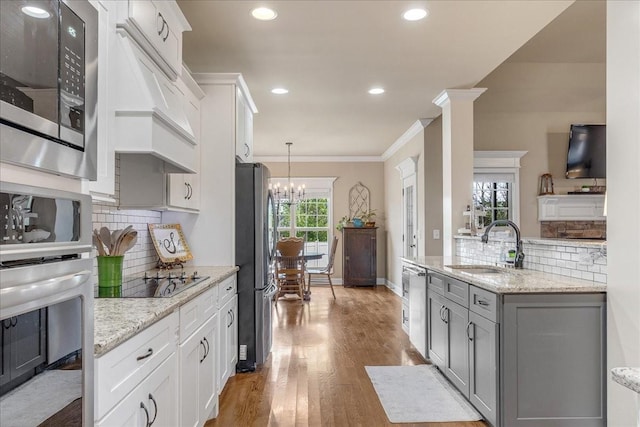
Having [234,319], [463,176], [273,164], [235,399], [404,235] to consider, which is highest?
[273,164]

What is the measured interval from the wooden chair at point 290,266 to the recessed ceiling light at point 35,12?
5.34 m

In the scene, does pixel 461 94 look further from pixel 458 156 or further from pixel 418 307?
pixel 418 307

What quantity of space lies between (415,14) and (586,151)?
437cm

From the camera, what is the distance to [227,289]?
3.15m

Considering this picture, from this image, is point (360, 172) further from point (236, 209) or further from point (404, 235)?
point (236, 209)

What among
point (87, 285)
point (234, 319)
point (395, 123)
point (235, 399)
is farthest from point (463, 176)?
point (87, 285)

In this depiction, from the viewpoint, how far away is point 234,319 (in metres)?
3.39

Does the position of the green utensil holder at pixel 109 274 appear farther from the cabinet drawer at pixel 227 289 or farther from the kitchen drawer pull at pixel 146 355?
the cabinet drawer at pixel 227 289

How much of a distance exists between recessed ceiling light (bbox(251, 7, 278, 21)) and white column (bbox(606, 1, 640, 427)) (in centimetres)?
190

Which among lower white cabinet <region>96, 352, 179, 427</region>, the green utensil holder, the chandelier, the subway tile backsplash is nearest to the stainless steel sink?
the subway tile backsplash

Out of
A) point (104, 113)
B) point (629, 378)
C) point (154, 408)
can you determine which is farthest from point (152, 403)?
point (629, 378)

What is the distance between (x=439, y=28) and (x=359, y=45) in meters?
0.61

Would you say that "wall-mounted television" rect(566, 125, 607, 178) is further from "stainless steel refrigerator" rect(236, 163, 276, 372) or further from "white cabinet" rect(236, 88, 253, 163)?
"stainless steel refrigerator" rect(236, 163, 276, 372)

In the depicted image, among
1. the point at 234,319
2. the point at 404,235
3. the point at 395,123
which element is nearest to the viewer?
the point at 234,319
